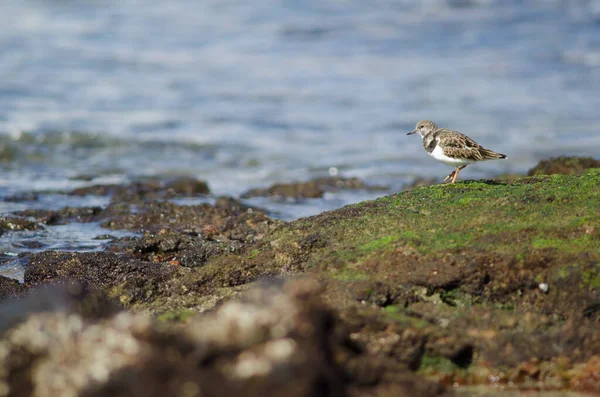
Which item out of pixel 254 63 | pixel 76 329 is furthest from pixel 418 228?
pixel 254 63

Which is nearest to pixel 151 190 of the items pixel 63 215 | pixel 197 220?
pixel 63 215

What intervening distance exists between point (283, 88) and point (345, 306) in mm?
16673

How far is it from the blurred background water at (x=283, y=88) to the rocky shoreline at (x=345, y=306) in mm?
4522

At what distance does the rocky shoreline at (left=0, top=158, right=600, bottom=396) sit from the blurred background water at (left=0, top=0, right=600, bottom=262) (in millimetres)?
4522

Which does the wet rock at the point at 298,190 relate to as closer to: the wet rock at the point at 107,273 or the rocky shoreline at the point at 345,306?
the rocky shoreline at the point at 345,306

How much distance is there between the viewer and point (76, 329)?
3279 mm

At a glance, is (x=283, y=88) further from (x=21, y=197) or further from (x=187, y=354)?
(x=187, y=354)

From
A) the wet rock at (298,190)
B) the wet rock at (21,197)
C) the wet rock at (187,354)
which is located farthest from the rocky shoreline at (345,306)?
the wet rock at (298,190)

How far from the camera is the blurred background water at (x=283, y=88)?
605 inches

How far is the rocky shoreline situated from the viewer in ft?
10.1

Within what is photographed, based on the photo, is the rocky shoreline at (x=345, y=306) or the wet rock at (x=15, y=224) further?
the wet rock at (x=15, y=224)

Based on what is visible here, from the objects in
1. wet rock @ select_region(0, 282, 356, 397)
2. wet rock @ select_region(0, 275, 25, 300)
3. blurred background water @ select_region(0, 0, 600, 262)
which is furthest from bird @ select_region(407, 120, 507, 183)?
wet rock @ select_region(0, 282, 356, 397)

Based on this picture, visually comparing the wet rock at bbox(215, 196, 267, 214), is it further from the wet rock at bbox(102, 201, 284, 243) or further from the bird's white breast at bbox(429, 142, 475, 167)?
the bird's white breast at bbox(429, 142, 475, 167)

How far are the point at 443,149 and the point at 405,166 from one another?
7543 mm
